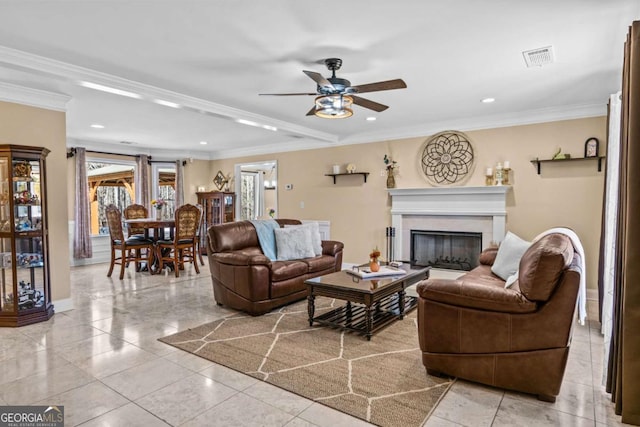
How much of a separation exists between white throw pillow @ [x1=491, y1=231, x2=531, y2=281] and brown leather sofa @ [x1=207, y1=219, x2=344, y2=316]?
6.63 feet

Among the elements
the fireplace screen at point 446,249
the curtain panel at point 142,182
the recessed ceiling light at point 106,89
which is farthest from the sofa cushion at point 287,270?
the curtain panel at point 142,182

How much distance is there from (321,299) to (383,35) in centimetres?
304

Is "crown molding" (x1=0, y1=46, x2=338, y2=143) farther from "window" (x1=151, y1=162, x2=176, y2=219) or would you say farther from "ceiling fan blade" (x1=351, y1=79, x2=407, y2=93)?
"window" (x1=151, y1=162, x2=176, y2=219)

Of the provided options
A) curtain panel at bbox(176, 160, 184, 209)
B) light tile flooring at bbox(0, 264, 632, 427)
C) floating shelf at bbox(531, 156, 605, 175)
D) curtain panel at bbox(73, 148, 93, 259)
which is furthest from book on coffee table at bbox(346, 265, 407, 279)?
curtain panel at bbox(176, 160, 184, 209)

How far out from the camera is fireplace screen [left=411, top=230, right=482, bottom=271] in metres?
5.68

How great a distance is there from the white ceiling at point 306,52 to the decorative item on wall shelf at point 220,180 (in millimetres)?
3680

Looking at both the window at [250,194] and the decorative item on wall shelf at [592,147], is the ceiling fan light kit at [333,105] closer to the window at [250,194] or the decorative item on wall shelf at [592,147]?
the decorative item on wall shelf at [592,147]

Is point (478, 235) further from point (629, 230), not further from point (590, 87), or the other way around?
point (629, 230)

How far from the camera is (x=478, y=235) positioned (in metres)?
5.49

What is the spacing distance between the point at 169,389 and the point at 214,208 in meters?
6.35

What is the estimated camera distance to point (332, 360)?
2855 millimetres

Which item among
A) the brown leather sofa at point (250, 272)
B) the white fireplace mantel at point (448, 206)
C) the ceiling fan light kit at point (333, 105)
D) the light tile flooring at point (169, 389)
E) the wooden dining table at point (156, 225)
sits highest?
the ceiling fan light kit at point (333, 105)

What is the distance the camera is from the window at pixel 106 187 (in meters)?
7.81

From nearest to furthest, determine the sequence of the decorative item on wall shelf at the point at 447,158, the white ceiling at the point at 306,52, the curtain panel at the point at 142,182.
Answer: the white ceiling at the point at 306,52
the decorative item on wall shelf at the point at 447,158
the curtain panel at the point at 142,182
